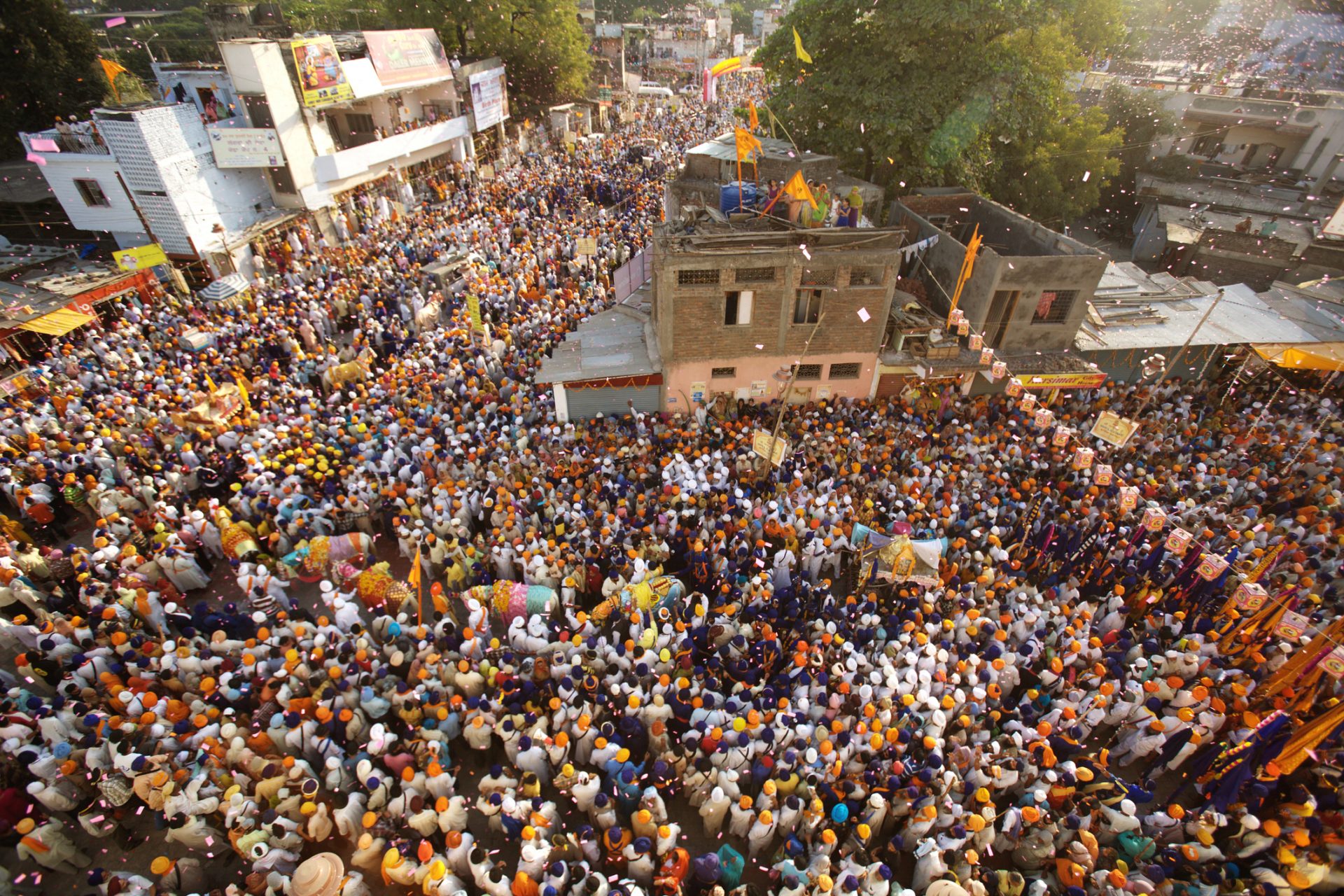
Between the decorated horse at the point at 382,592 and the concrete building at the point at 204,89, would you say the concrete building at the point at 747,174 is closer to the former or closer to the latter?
the decorated horse at the point at 382,592

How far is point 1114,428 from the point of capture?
11664 mm

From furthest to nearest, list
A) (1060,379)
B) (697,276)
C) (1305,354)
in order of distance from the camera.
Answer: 1. (1305,354)
2. (1060,379)
3. (697,276)

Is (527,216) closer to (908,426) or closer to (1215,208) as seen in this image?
(908,426)

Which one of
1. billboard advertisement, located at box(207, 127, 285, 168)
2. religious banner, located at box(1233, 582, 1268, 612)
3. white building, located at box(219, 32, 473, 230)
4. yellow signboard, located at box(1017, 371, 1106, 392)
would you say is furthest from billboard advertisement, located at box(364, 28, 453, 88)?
religious banner, located at box(1233, 582, 1268, 612)

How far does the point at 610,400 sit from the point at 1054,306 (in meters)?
11.8

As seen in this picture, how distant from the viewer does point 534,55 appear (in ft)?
115

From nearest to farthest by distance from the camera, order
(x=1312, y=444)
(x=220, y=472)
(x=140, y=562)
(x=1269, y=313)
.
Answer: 1. (x=140, y=562)
2. (x=220, y=472)
3. (x=1312, y=444)
4. (x=1269, y=313)

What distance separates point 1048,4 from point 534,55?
27.4m

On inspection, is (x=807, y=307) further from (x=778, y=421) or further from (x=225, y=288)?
(x=225, y=288)

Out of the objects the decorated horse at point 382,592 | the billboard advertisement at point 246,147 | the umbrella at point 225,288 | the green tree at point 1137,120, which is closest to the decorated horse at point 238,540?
the decorated horse at point 382,592

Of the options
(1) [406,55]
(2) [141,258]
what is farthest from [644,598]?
(1) [406,55]

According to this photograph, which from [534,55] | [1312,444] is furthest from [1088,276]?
[534,55]

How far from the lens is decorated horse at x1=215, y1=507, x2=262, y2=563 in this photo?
10.6 metres

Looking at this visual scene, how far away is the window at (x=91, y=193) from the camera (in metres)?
19.3
